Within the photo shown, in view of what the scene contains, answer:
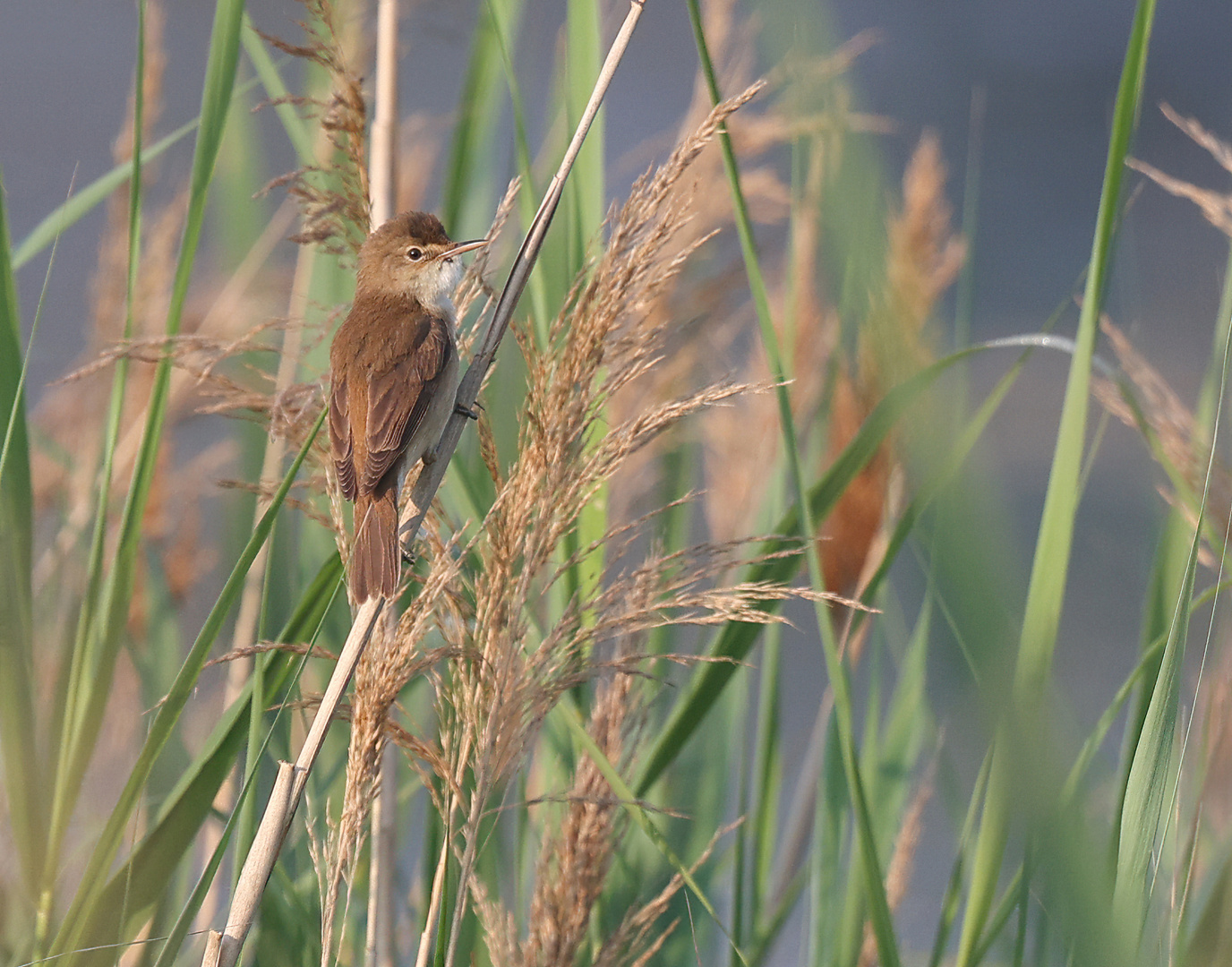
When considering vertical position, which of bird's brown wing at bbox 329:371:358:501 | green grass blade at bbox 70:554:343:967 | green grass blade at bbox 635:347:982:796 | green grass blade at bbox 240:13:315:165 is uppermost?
green grass blade at bbox 240:13:315:165

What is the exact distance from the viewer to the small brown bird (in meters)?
1.76

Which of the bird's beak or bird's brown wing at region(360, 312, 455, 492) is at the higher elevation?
the bird's beak

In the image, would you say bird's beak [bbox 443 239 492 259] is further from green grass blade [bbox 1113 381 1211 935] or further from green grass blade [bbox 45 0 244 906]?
green grass blade [bbox 1113 381 1211 935]

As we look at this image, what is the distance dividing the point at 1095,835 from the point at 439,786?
43.1 inches

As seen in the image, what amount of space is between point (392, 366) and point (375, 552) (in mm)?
582

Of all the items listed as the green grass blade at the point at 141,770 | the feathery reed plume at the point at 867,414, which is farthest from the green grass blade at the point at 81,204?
the feathery reed plume at the point at 867,414

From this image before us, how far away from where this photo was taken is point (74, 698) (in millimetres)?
1435

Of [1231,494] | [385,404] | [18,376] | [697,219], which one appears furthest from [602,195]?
[1231,494]

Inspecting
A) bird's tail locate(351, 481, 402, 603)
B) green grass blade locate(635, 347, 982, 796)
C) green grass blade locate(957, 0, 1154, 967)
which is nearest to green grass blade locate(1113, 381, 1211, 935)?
green grass blade locate(957, 0, 1154, 967)

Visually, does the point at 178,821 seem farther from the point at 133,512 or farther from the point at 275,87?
the point at 275,87

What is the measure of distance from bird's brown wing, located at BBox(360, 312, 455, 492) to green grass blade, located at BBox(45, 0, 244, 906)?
0.35m

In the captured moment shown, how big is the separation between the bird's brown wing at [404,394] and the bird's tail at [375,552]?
95 mm

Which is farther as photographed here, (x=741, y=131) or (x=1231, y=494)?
(x=741, y=131)

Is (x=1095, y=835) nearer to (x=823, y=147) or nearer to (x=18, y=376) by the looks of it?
(x=823, y=147)
